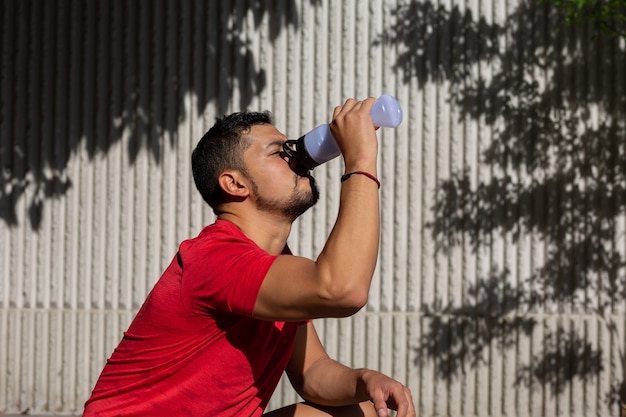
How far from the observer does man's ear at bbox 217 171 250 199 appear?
2.83 m

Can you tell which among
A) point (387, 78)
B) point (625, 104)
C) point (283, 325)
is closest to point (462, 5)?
point (387, 78)

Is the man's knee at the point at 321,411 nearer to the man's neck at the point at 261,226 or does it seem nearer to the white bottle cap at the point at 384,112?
the man's neck at the point at 261,226

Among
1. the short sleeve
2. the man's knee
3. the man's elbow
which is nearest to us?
the man's elbow

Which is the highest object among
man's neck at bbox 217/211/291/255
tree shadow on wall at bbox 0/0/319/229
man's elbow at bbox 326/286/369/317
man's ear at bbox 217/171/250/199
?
tree shadow on wall at bbox 0/0/319/229

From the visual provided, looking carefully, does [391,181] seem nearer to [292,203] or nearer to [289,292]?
[292,203]

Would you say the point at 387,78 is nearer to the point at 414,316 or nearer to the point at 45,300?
the point at 414,316

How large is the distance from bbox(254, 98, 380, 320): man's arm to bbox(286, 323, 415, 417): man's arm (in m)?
0.35

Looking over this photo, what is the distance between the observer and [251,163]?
2836 millimetres

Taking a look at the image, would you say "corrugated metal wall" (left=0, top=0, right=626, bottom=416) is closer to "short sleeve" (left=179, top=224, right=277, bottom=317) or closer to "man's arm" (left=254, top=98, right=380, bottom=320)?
"short sleeve" (left=179, top=224, right=277, bottom=317)

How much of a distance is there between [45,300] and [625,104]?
170 inches

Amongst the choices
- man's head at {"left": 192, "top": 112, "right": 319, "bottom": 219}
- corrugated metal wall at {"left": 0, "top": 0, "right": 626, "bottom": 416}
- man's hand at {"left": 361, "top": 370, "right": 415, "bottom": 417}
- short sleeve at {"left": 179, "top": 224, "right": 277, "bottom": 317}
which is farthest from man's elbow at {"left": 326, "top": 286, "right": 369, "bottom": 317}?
corrugated metal wall at {"left": 0, "top": 0, "right": 626, "bottom": 416}

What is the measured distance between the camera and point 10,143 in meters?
7.08

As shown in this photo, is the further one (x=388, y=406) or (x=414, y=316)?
(x=414, y=316)

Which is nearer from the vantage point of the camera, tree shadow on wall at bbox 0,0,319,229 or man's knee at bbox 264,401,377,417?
man's knee at bbox 264,401,377,417
